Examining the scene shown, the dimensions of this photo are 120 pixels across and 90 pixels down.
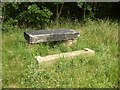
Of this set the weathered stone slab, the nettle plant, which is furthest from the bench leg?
the nettle plant

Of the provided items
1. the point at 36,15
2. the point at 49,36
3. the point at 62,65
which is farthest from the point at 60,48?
the point at 36,15

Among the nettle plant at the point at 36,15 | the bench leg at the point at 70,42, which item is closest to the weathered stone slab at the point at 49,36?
the bench leg at the point at 70,42

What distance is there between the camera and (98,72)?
5.21 metres

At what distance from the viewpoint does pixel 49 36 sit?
6.46 metres

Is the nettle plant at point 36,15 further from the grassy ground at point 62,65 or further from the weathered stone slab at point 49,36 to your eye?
the weathered stone slab at point 49,36

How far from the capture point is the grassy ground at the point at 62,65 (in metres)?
4.82

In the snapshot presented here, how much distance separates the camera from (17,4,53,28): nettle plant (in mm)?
7925

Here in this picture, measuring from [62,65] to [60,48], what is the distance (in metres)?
1.11

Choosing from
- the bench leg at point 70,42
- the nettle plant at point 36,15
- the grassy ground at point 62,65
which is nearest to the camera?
the grassy ground at point 62,65

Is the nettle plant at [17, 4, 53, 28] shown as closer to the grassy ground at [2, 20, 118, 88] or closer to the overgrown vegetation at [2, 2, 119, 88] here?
the overgrown vegetation at [2, 2, 119, 88]

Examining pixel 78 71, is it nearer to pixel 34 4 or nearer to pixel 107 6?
pixel 34 4

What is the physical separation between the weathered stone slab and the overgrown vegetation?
16 cm

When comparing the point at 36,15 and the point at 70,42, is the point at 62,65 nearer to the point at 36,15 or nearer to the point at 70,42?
the point at 70,42

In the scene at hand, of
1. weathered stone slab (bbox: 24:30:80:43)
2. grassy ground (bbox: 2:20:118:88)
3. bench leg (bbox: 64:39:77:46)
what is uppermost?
weathered stone slab (bbox: 24:30:80:43)
